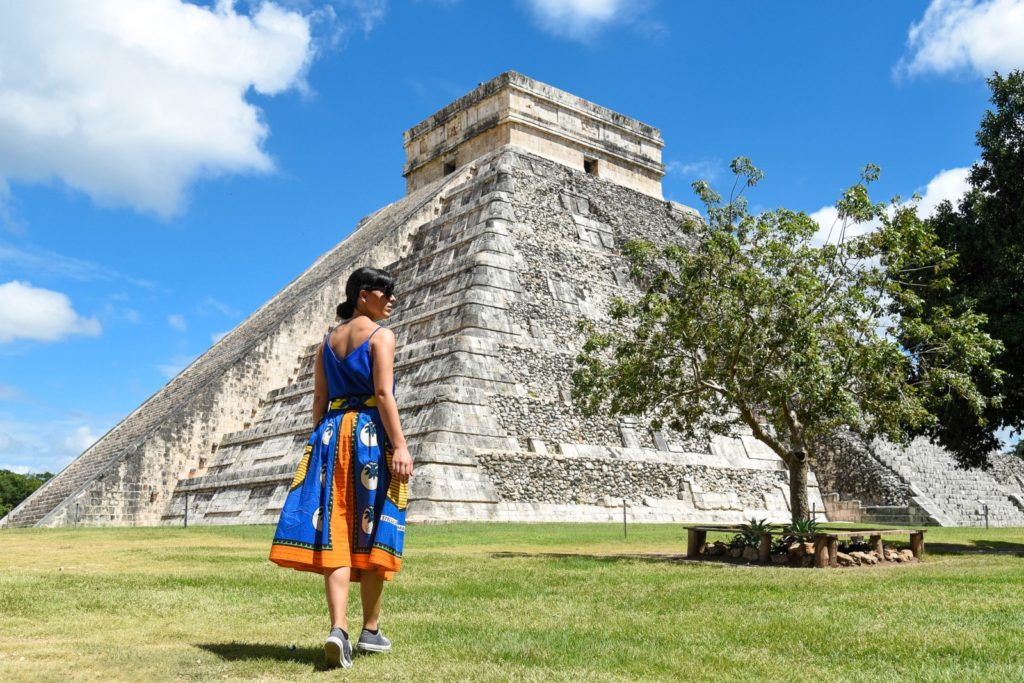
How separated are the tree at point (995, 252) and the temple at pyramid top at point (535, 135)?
47.6ft

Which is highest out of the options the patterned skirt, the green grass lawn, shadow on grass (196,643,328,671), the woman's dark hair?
the woman's dark hair

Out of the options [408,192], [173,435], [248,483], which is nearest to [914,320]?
[248,483]

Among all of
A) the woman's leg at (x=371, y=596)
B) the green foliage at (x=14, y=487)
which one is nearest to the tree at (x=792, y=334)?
the woman's leg at (x=371, y=596)

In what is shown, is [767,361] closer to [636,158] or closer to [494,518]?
[494,518]

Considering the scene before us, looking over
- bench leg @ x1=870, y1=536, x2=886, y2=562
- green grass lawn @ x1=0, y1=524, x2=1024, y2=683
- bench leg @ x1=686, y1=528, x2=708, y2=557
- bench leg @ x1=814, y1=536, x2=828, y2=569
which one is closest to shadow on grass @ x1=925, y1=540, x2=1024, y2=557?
bench leg @ x1=870, y1=536, x2=886, y2=562

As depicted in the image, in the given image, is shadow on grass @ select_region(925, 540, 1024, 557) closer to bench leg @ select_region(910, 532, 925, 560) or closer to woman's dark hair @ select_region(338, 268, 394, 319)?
bench leg @ select_region(910, 532, 925, 560)

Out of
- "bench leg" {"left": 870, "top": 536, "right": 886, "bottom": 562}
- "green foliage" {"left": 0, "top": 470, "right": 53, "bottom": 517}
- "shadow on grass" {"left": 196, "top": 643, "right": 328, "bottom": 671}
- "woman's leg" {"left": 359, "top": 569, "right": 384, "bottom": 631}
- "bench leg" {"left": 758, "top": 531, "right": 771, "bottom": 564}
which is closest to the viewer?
"shadow on grass" {"left": 196, "top": 643, "right": 328, "bottom": 671}

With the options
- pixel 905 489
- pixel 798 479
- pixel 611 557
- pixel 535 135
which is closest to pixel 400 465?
pixel 611 557

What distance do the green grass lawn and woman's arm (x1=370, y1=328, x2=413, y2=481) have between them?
872 millimetres

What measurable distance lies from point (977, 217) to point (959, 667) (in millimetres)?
10780

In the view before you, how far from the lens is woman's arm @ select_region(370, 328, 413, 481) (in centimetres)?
436

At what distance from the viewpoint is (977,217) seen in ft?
43.3

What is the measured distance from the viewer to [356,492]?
173 inches

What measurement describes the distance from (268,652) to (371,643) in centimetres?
52
